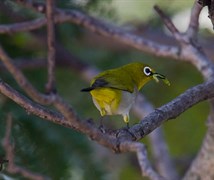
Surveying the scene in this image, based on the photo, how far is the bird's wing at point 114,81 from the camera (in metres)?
1.51

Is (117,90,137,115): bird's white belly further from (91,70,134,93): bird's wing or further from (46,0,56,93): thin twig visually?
(46,0,56,93): thin twig

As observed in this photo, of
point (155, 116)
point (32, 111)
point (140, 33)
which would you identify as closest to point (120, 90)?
point (155, 116)

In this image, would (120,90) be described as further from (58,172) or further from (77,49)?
(77,49)

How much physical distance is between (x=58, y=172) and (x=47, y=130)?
142mm

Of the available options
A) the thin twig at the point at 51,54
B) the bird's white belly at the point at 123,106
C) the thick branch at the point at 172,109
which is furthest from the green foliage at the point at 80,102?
the thick branch at the point at 172,109

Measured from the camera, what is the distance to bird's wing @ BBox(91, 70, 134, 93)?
1.51 metres

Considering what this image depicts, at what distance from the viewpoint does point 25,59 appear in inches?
83.7

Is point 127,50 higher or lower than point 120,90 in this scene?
lower

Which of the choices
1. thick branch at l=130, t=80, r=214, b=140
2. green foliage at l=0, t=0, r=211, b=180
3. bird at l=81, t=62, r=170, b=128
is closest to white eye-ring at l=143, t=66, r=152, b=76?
bird at l=81, t=62, r=170, b=128

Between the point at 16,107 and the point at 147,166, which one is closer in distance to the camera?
the point at 147,166

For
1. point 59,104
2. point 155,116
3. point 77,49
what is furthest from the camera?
point 77,49

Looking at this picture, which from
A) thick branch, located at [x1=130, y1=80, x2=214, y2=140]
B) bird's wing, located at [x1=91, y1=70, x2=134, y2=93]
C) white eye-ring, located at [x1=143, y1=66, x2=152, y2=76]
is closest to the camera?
thick branch, located at [x1=130, y1=80, x2=214, y2=140]

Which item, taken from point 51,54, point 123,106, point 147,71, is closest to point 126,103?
point 123,106

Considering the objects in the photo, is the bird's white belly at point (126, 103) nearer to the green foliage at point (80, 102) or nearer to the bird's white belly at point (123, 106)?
the bird's white belly at point (123, 106)
